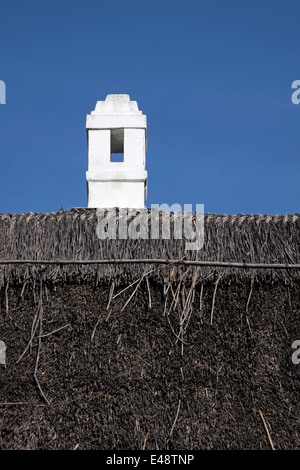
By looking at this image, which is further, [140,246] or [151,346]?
[140,246]

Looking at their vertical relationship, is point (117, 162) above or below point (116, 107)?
below

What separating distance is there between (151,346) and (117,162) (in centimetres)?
283

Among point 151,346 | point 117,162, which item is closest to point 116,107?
point 117,162

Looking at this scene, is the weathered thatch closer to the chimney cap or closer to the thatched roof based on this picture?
the thatched roof

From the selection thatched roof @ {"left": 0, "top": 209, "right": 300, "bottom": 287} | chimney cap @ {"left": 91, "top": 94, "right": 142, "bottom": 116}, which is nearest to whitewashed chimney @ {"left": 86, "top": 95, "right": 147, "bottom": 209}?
chimney cap @ {"left": 91, "top": 94, "right": 142, "bottom": 116}

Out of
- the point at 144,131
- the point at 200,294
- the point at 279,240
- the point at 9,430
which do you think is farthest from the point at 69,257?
the point at 144,131

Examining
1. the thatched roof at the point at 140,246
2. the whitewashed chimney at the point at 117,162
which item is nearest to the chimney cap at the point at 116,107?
the whitewashed chimney at the point at 117,162

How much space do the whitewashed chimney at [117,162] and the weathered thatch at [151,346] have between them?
204 centimetres

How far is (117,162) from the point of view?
6.21 meters

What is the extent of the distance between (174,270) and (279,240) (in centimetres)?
84

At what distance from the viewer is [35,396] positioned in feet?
12.8

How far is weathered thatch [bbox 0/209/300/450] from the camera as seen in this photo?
3.83 metres

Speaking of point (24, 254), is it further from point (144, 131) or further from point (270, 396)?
point (144, 131)

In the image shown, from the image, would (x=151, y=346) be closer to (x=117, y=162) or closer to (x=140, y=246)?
(x=140, y=246)
